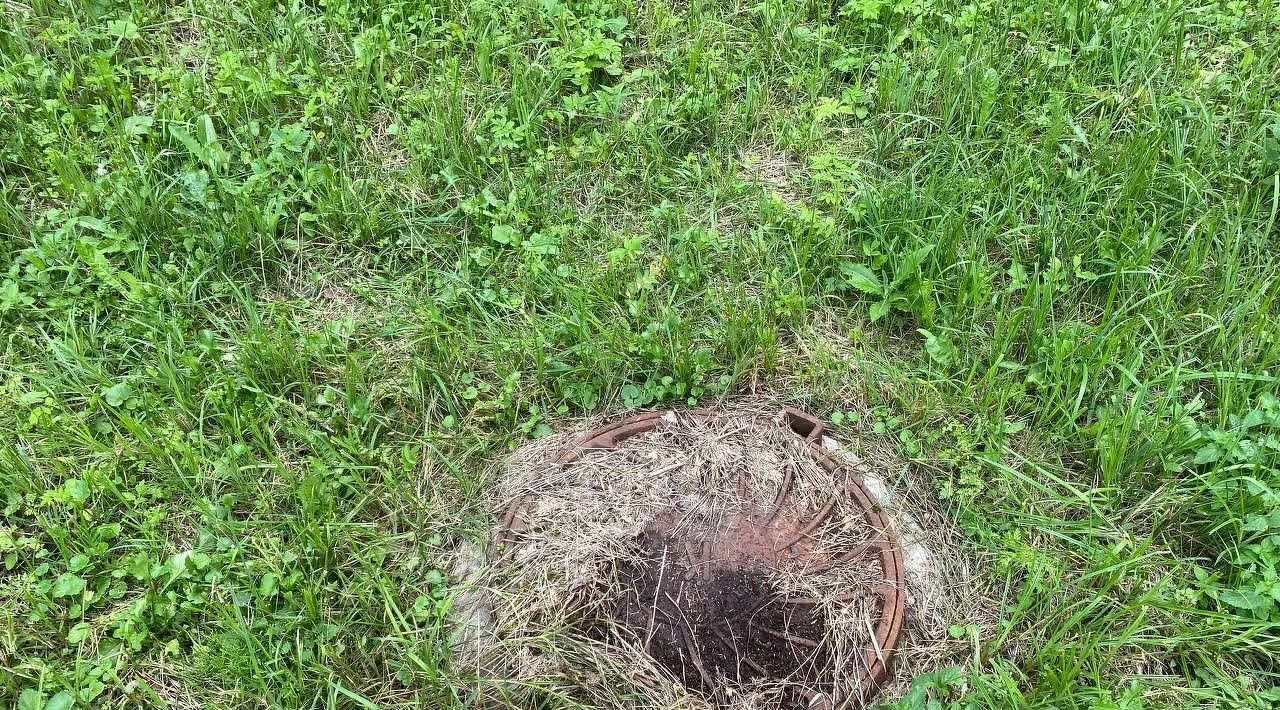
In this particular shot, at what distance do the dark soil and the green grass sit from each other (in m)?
0.31

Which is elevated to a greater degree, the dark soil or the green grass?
the green grass

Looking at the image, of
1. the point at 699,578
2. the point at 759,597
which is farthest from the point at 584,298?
the point at 759,597

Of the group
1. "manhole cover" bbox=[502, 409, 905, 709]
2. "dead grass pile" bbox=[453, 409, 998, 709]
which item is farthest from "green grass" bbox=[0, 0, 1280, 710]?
"manhole cover" bbox=[502, 409, 905, 709]

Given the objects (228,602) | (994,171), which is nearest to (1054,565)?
(994,171)

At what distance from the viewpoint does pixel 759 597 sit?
2.51 m

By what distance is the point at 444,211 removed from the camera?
3531 millimetres

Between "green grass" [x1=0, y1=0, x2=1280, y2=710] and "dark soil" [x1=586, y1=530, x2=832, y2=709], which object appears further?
"green grass" [x1=0, y1=0, x2=1280, y2=710]

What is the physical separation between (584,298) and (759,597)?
1.24 meters

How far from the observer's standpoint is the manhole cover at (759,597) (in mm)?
2420

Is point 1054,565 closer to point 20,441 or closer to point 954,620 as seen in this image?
point 954,620

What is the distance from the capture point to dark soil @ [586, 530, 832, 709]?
2416mm

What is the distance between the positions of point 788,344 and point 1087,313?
1076 mm

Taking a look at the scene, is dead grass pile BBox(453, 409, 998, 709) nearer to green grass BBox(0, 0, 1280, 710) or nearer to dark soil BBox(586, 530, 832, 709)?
dark soil BBox(586, 530, 832, 709)

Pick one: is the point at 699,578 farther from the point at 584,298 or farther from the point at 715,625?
the point at 584,298
